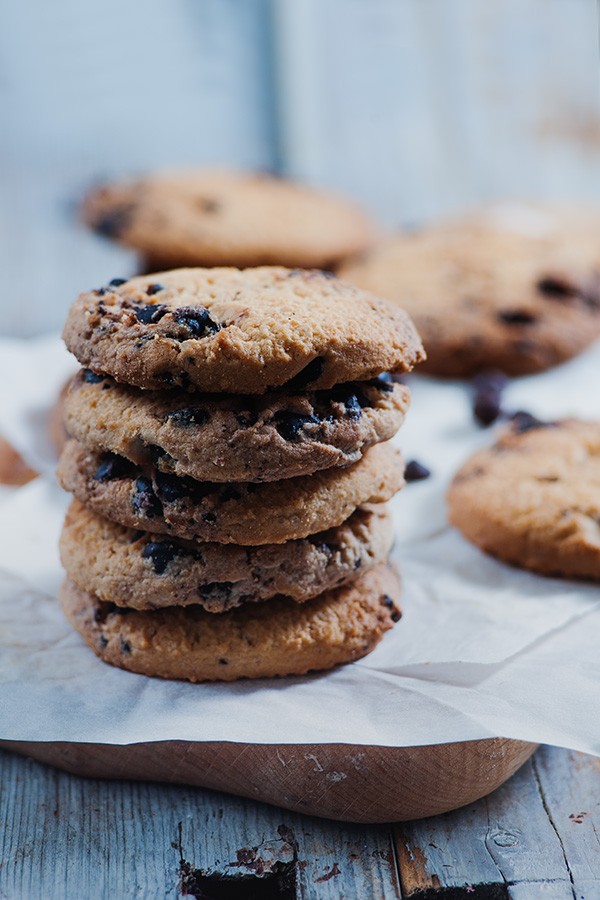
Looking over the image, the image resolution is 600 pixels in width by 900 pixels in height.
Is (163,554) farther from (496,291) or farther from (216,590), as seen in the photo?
(496,291)

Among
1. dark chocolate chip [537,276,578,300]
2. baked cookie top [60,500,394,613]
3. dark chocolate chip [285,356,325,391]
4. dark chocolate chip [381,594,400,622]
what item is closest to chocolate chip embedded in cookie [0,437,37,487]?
baked cookie top [60,500,394,613]

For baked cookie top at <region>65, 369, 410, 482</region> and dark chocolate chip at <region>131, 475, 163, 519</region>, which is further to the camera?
dark chocolate chip at <region>131, 475, 163, 519</region>

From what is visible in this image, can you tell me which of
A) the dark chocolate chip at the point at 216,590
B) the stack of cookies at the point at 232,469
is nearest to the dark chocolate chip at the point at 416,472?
the stack of cookies at the point at 232,469

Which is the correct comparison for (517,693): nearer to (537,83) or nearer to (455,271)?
(455,271)

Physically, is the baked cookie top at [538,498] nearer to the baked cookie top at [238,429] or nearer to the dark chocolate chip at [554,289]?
the baked cookie top at [238,429]

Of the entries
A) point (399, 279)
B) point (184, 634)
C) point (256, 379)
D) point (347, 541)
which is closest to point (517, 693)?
point (347, 541)

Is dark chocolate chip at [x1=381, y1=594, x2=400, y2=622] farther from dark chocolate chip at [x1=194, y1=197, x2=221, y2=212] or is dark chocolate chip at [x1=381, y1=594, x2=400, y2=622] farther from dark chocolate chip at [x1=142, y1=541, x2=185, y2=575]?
dark chocolate chip at [x1=194, y1=197, x2=221, y2=212]
